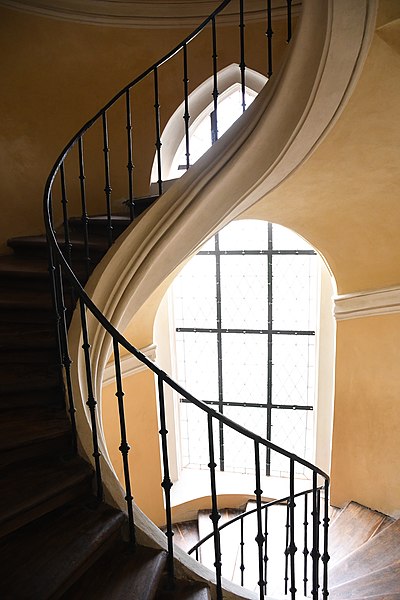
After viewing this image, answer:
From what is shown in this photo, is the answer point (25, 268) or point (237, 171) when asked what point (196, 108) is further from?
point (25, 268)

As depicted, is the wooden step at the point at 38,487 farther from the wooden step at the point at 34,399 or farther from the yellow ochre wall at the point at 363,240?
the yellow ochre wall at the point at 363,240

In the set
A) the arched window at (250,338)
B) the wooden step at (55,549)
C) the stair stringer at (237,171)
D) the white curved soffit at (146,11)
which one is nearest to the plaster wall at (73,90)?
the white curved soffit at (146,11)

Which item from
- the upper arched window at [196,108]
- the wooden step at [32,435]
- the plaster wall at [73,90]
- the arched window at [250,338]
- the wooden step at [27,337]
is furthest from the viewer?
the arched window at [250,338]

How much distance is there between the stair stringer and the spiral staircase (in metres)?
0.01

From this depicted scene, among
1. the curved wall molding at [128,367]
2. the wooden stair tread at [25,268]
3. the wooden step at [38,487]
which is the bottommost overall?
the curved wall molding at [128,367]

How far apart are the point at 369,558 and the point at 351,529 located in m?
1.04

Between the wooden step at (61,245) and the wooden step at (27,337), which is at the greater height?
the wooden step at (61,245)

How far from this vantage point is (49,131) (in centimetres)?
470

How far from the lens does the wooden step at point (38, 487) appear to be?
83.5 inches

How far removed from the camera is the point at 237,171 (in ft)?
10.6

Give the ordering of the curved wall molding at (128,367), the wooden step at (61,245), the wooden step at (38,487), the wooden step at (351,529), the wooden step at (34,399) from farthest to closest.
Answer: the curved wall molding at (128,367) < the wooden step at (351,529) < the wooden step at (61,245) < the wooden step at (34,399) < the wooden step at (38,487)

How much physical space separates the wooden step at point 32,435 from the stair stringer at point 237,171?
0.10m

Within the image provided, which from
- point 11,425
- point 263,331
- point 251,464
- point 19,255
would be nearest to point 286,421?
point 251,464

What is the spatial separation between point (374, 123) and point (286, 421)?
4904 mm
